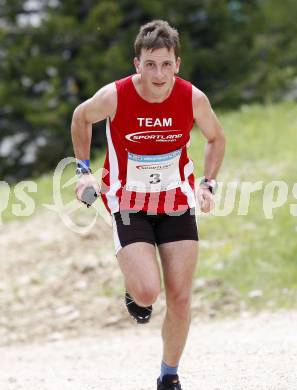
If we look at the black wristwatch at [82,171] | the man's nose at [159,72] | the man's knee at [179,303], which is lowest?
the man's knee at [179,303]

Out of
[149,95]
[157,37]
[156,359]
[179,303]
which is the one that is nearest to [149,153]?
[149,95]

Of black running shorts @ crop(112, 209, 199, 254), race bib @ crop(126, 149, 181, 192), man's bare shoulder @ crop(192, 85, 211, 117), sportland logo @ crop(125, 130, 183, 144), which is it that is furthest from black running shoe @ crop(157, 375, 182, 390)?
man's bare shoulder @ crop(192, 85, 211, 117)

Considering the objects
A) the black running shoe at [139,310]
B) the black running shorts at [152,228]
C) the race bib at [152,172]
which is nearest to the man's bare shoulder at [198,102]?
the race bib at [152,172]

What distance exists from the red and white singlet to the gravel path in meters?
1.52

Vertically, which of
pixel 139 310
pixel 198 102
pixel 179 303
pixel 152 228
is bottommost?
pixel 139 310

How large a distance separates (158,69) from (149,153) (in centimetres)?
58

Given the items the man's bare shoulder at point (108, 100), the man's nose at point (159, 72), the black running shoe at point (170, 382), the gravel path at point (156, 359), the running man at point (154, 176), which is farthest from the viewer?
the gravel path at point (156, 359)

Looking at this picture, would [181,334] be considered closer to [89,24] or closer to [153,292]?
[153,292]

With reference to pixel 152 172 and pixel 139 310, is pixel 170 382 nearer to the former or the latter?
pixel 139 310

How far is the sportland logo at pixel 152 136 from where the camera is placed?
20.4 ft

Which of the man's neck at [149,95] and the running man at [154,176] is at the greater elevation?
the man's neck at [149,95]

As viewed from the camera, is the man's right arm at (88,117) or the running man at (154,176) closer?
the running man at (154,176)

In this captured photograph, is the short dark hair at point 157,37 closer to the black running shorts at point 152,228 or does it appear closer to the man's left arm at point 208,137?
the man's left arm at point 208,137

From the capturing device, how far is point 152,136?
20.4 feet
